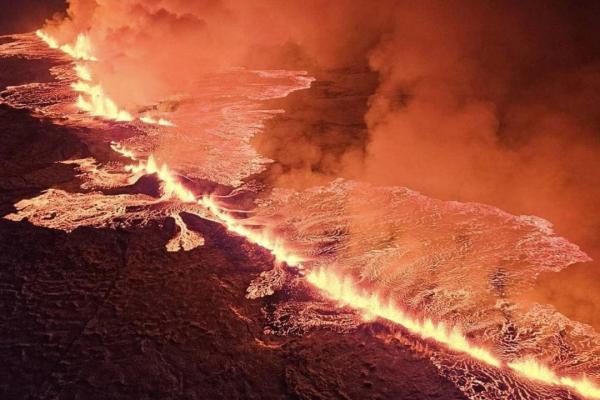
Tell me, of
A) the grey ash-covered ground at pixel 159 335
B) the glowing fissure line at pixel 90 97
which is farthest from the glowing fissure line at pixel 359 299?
the glowing fissure line at pixel 90 97

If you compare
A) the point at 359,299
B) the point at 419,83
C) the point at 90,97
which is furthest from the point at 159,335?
the point at 419,83

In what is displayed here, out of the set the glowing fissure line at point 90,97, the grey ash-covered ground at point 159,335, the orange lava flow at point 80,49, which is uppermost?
the orange lava flow at point 80,49

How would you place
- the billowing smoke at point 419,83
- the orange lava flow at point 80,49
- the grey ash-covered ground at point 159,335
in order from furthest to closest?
the orange lava flow at point 80,49 < the billowing smoke at point 419,83 < the grey ash-covered ground at point 159,335

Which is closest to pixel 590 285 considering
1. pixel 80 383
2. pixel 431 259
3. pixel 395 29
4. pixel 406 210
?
pixel 431 259

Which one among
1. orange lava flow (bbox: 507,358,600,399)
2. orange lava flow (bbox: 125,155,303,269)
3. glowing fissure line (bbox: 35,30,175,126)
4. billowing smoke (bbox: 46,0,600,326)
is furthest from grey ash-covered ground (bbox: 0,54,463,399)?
glowing fissure line (bbox: 35,30,175,126)

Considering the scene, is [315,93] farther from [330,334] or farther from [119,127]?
[330,334]

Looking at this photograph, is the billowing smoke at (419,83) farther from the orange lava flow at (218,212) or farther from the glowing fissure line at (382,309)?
the orange lava flow at (218,212)

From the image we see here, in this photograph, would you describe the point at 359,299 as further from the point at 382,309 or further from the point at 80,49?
the point at 80,49
